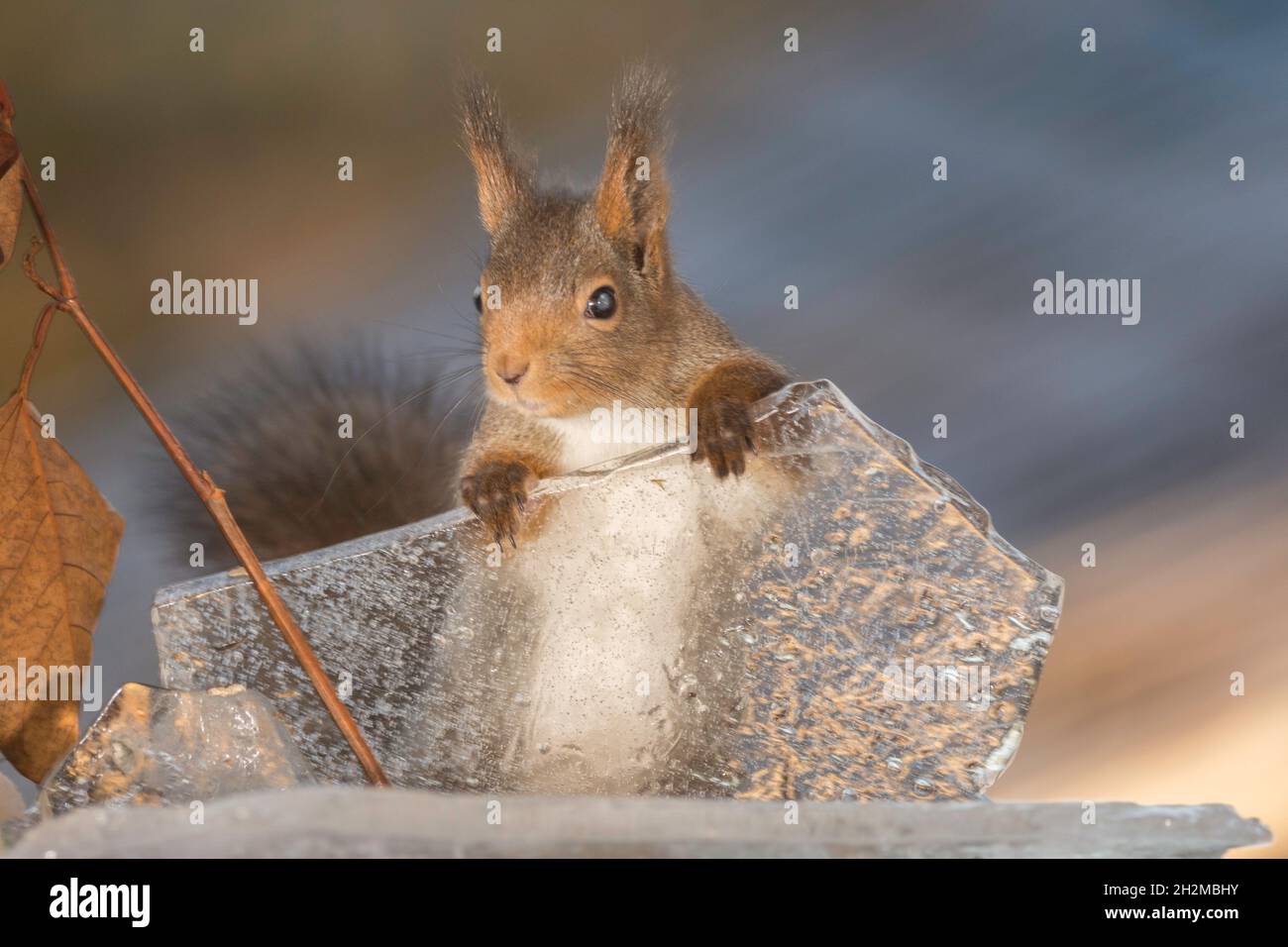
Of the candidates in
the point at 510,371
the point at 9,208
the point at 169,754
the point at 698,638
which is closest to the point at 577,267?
the point at 510,371

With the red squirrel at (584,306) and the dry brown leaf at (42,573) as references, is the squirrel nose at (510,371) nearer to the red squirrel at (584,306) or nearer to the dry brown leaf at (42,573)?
the red squirrel at (584,306)

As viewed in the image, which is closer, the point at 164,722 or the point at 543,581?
the point at 164,722

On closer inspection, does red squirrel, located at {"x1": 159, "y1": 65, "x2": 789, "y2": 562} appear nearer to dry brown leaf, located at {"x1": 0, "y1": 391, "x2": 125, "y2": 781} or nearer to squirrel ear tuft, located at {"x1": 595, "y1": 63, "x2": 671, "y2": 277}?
squirrel ear tuft, located at {"x1": 595, "y1": 63, "x2": 671, "y2": 277}

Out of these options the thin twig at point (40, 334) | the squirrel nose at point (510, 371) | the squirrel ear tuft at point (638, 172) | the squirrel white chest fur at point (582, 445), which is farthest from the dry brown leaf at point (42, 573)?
the squirrel ear tuft at point (638, 172)

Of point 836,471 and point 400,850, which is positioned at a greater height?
point 836,471

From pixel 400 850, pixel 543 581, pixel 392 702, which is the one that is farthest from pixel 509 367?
pixel 400 850

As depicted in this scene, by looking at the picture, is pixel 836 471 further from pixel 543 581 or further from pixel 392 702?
pixel 392 702

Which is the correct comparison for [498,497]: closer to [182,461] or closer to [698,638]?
[698,638]

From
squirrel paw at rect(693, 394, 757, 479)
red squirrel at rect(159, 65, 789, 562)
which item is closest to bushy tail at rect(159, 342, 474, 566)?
red squirrel at rect(159, 65, 789, 562)
